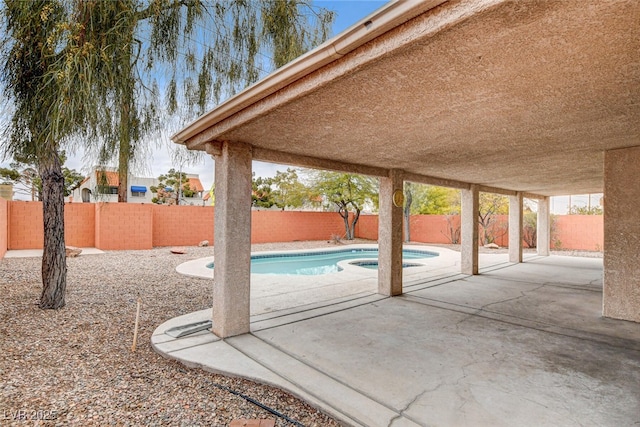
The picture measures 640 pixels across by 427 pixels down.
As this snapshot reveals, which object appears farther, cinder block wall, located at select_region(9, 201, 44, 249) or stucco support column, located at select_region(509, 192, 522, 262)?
cinder block wall, located at select_region(9, 201, 44, 249)

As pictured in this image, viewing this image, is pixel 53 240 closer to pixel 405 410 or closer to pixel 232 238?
pixel 232 238

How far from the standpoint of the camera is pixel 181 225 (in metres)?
15.6

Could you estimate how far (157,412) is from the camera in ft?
8.57

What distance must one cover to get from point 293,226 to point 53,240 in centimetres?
1403

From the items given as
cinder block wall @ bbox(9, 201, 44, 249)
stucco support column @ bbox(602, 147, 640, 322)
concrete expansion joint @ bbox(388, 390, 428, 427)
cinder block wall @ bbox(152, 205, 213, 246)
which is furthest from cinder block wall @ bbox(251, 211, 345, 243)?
concrete expansion joint @ bbox(388, 390, 428, 427)

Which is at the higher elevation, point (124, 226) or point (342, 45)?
point (342, 45)

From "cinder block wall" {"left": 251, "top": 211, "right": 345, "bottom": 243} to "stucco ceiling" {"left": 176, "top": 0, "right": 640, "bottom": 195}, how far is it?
12948mm

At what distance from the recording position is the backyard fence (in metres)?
12.5

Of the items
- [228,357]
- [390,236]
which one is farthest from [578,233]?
[228,357]

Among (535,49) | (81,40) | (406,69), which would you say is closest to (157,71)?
(81,40)

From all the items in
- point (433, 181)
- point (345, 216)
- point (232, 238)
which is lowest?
point (232, 238)

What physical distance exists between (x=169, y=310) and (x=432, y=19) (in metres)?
5.34

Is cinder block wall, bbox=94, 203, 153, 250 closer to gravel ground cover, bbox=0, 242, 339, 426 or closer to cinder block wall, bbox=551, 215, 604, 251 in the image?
gravel ground cover, bbox=0, 242, 339, 426

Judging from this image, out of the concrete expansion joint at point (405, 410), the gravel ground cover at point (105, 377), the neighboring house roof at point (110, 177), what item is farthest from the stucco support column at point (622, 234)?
the neighboring house roof at point (110, 177)
